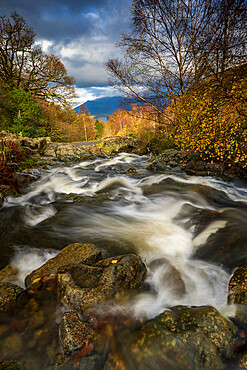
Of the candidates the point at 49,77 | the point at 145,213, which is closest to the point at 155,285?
the point at 145,213

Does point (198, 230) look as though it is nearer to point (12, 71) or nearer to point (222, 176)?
point (222, 176)

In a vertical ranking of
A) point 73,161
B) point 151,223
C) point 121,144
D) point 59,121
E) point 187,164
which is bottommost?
point 151,223

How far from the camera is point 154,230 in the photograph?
4.46m

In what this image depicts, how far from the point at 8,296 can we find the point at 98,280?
1062mm

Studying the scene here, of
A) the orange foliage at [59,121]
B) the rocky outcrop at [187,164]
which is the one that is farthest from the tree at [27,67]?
the rocky outcrop at [187,164]

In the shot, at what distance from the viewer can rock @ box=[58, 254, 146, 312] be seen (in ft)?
7.04

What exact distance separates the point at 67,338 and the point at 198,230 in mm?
3461

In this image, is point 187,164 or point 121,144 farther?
point 121,144

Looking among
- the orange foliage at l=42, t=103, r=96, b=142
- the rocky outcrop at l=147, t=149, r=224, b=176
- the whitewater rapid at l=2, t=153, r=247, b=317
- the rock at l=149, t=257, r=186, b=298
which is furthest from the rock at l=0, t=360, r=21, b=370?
the orange foliage at l=42, t=103, r=96, b=142

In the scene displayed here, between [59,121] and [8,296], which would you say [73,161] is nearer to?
[8,296]

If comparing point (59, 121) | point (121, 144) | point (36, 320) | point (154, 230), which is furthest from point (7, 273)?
point (59, 121)

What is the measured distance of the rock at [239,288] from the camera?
209 cm

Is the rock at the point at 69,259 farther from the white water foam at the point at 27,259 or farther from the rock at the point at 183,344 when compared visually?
the rock at the point at 183,344

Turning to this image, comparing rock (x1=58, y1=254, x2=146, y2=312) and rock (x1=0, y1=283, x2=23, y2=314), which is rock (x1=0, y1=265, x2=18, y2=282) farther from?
rock (x1=58, y1=254, x2=146, y2=312)
